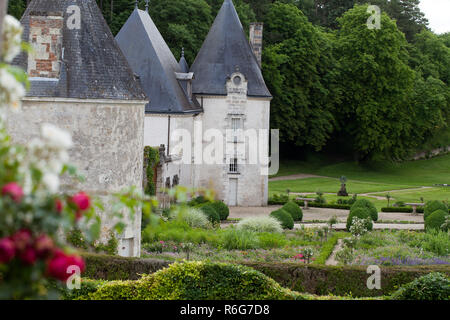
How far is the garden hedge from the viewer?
49.7ft

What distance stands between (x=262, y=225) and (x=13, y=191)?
2168 cm

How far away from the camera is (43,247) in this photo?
3.91 meters

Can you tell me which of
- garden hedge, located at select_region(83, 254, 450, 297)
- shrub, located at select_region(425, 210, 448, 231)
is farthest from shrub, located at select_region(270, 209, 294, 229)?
garden hedge, located at select_region(83, 254, 450, 297)

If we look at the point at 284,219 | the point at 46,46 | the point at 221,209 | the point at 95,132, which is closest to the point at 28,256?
the point at 95,132

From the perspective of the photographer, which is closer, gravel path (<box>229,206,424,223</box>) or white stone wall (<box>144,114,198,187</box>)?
white stone wall (<box>144,114,198,187</box>)

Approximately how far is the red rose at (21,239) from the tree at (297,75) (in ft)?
138

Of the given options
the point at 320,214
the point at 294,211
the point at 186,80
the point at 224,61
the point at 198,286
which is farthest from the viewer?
the point at 224,61

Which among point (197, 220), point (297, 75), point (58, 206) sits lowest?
point (197, 220)

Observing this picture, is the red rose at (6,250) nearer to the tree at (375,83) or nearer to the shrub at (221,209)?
the shrub at (221,209)

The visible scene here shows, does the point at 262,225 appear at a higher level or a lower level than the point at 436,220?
lower

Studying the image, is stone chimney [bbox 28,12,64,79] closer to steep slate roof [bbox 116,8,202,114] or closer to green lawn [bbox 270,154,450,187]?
steep slate roof [bbox 116,8,202,114]

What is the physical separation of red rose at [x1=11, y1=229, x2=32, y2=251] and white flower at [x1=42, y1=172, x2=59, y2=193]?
1.08 feet

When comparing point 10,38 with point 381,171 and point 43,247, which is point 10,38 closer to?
point 43,247

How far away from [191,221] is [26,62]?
1102 centimetres
